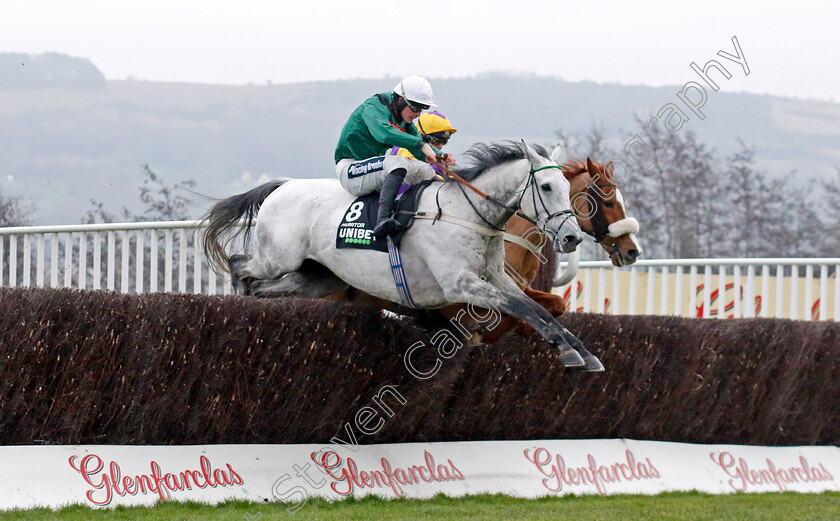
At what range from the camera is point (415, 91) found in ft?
19.2

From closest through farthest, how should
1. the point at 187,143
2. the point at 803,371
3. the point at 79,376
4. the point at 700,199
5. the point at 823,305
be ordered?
the point at 79,376
the point at 803,371
the point at 823,305
the point at 700,199
the point at 187,143

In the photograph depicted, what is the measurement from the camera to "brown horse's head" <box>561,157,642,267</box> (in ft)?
21.4

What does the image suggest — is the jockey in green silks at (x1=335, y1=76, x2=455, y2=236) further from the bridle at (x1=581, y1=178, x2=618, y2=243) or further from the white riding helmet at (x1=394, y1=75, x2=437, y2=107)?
the bridle at (x1=581, y1=178, x2=618, y2=243)

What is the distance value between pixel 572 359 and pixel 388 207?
146 centimetres

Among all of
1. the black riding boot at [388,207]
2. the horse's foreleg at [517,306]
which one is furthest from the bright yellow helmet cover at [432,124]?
the horse's foreleg at [517,306]

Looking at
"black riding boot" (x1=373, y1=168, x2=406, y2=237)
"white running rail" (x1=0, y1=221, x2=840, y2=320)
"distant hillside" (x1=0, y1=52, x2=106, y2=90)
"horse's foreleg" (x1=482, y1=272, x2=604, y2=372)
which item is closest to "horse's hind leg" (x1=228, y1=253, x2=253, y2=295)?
"white running rail" (x1=0, y1=221, x2=840, y2=320)

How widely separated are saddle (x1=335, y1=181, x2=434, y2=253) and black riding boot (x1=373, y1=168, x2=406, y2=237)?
0.19 ft

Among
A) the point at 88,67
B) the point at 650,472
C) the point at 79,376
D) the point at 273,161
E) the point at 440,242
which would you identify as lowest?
the point at 273,161

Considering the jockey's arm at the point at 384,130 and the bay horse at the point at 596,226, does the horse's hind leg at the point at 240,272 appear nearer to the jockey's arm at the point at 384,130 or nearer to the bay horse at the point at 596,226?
the jockey's arm at the point at 384,130

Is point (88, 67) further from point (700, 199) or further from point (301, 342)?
point (301, 342)

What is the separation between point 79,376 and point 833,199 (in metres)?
20.4

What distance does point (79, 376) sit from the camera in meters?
5.20

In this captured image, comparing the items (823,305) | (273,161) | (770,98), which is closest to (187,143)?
(273,161)

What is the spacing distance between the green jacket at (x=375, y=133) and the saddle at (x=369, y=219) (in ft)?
0.89
